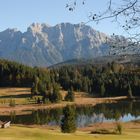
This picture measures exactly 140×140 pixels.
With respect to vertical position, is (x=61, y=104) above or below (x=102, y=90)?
below

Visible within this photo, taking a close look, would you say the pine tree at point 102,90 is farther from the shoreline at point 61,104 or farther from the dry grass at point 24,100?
the shoreline at point 61,104

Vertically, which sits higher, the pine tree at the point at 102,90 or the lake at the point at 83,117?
the pine tree at the point at 102,90

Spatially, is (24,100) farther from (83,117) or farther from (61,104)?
(83,117)

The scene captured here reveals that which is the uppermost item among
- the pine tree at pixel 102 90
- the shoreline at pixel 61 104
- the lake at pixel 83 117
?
the pine tree at pixel 102 90

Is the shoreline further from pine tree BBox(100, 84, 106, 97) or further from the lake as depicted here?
pine tree BBox(100, 84, 106, 97)

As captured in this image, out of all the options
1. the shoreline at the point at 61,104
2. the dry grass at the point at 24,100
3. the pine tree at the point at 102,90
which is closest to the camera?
the shoreline at the point at 61,104

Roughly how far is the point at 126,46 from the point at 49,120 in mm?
105657

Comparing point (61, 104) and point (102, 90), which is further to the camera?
point (102, 90)

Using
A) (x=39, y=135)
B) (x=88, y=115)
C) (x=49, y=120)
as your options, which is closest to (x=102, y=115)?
(x=88, y=115)

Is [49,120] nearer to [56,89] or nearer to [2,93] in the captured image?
[56,89]

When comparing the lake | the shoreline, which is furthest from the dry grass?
the lake

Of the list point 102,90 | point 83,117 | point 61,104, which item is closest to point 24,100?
point 61,104

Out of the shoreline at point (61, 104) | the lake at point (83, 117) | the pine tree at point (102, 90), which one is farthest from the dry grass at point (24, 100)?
the lake at point (83, 117)

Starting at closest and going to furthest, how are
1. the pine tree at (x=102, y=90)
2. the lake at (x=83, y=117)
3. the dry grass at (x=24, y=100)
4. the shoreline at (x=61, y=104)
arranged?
the lake at (x=83, y=117), the shoreline at (x=61, y=104), the dry grass at (x=24, y=100), the pine tree at (x=102, y=90)
